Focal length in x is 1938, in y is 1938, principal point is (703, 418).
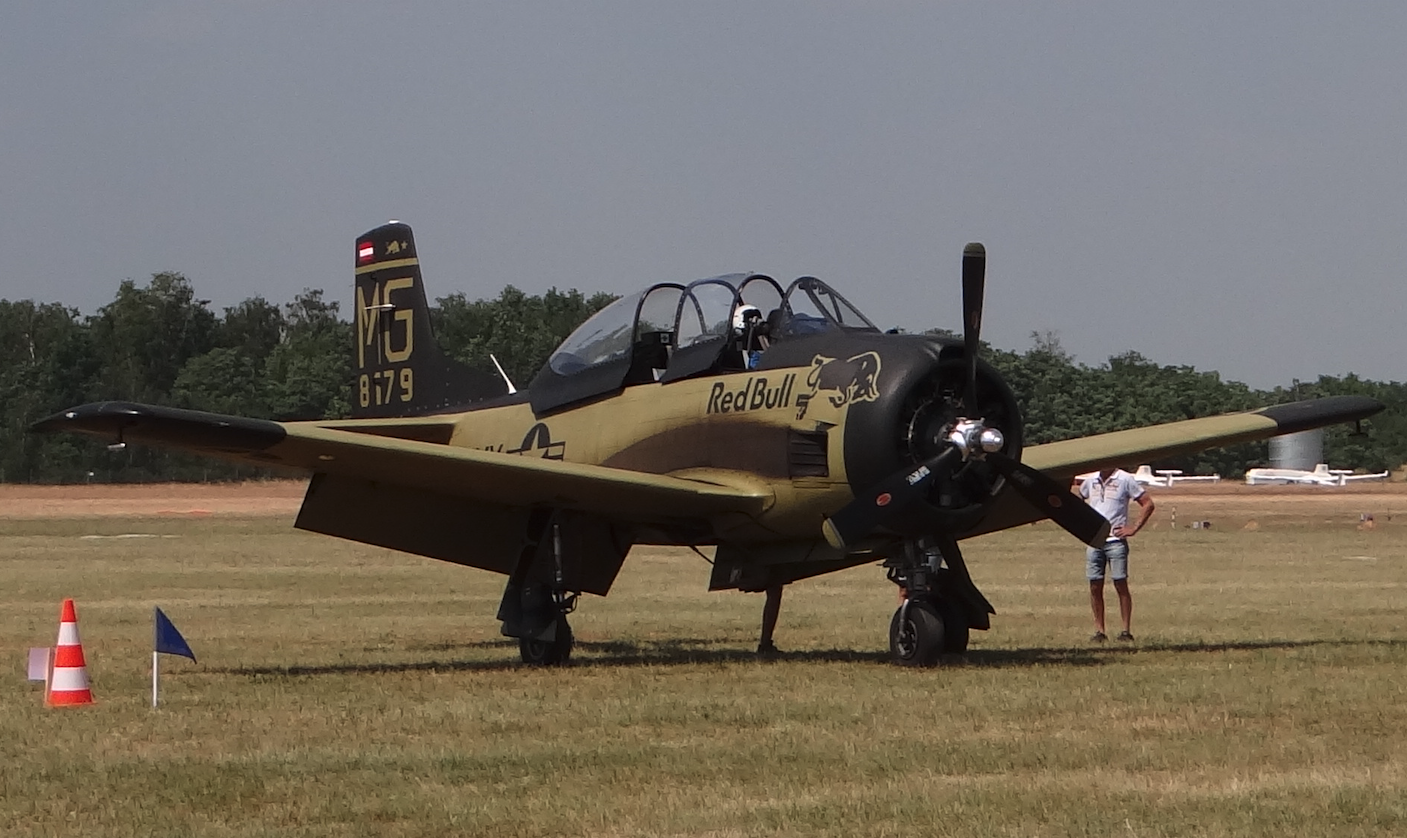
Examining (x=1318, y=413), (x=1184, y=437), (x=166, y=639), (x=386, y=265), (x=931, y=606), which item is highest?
(x=386, y=265)

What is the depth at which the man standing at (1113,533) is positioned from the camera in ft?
51.9

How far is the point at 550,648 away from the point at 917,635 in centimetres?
287

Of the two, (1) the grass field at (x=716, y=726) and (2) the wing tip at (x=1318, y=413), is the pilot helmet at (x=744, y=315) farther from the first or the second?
(2) the wing tip at (x=1318, y=413)

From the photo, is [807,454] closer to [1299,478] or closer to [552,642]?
[552,642]

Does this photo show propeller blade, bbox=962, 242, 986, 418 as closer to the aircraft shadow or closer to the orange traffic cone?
the aircraft shadow

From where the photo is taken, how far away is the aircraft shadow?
1362 cm

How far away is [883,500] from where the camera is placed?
496 inches

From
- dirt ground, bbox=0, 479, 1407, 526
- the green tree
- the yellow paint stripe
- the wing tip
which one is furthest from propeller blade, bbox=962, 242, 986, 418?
the green tree

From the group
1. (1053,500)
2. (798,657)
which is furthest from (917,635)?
(798,657)

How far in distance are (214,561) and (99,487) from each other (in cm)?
4872

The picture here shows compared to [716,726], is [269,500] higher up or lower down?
higher up

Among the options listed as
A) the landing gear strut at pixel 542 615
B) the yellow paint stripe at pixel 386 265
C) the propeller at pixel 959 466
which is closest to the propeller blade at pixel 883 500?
the propeller at pixel 959 466

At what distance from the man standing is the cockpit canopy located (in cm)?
316

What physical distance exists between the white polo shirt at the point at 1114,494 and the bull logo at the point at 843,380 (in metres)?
4.08
